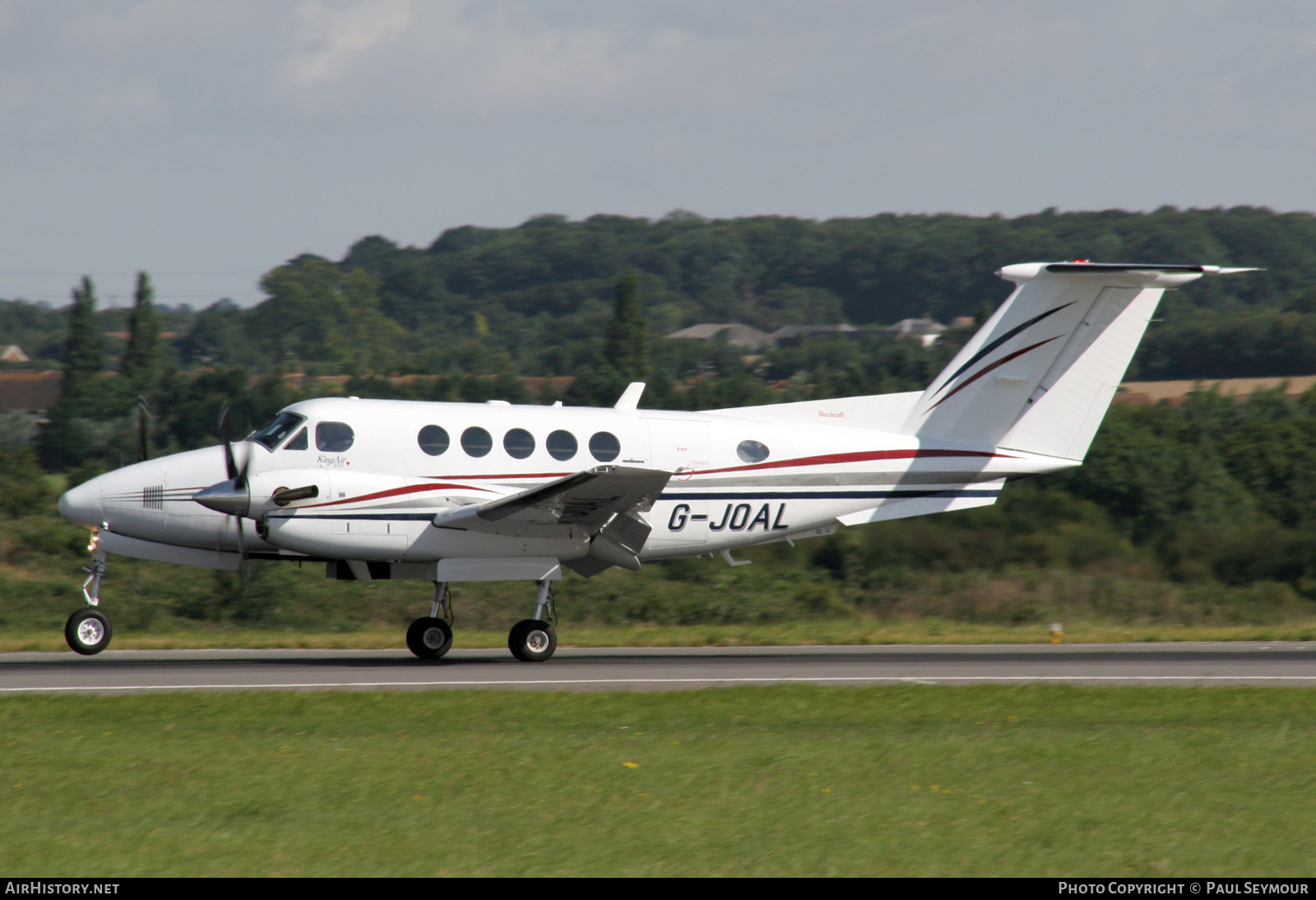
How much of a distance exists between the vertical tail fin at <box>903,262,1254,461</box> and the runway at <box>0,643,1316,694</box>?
3068 millimetres

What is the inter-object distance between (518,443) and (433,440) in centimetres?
107

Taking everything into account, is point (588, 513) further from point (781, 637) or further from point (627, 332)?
point (627, 332)

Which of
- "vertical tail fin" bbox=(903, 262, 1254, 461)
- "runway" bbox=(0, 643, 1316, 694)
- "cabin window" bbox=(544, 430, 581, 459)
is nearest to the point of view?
"runway" bbox=(0, 643, 1316, 694)

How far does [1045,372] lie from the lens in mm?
18125

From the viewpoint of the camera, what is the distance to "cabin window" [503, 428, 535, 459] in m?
16.2

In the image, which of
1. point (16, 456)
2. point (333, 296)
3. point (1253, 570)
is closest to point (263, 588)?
point (16, 456)

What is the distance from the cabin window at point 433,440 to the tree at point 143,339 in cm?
5184

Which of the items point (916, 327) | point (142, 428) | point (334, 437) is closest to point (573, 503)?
point (334, 437)

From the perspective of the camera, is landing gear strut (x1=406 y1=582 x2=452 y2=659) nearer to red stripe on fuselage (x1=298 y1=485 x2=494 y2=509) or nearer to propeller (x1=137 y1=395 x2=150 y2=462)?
red stripe on fuselage (x1=298 y1=485 x2=494 y2=509)

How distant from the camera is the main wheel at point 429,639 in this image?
1603 centimetres

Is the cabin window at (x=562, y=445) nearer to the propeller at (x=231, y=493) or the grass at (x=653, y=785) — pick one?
the propeller at (x=231, y=493)

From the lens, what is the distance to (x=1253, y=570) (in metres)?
24.5

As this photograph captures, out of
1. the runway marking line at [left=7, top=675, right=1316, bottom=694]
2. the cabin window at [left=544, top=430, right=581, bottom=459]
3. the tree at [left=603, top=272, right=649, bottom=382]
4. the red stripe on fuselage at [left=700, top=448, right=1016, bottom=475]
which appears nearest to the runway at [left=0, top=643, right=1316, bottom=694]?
the runway marking line at [left=7, top=675, right=1316, bottom=694]

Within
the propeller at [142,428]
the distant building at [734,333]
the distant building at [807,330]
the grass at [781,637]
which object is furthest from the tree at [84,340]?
the distant building at [807,330]
